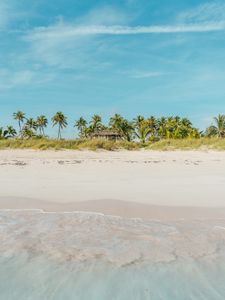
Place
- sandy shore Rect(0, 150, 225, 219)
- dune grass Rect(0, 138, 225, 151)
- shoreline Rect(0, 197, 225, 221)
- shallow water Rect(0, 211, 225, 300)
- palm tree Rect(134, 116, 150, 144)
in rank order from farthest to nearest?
1. palm tree Rect(134, 116, 150, 144)
2. dune grass Rect(0, 138, 225, 151)
3. sandy shore Rect(0, 150, 225, 219)
4. shoreline Rect(0, 197, 225, 221)
5. shallow water Rect(0, 211, 225, 300)

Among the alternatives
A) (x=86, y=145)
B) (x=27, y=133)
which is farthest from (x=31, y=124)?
(x=86, y=145)

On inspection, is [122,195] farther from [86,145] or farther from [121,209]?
[86,145]

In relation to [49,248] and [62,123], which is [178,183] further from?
[62,123]

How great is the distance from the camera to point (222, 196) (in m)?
6.59

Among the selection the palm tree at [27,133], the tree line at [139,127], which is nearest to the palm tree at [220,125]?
the tree line at [139,127]

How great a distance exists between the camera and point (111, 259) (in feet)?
11.7

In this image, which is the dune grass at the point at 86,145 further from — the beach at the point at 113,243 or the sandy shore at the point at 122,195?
the beach at the point at 113,243

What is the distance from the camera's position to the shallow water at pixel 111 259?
2.86 meters

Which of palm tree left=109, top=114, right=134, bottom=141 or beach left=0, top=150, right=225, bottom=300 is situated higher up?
palm tree left=109, top=114, right=134, bottom=141

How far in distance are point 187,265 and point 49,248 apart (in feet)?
5.22

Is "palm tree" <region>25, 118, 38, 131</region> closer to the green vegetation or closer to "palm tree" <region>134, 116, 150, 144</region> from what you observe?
the green vegetation

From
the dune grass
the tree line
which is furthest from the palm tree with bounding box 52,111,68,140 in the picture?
the dune grass

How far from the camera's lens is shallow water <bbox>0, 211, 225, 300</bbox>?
286cm

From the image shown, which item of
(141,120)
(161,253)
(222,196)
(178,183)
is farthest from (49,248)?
(141,120)
